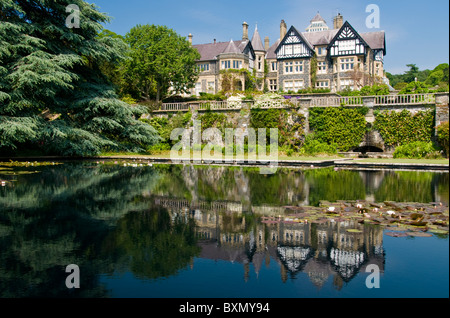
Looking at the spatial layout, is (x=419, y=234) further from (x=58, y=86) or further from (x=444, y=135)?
(x=58, y=86)

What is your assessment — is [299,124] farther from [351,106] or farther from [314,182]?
[314,182]

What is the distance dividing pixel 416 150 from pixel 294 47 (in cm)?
2723

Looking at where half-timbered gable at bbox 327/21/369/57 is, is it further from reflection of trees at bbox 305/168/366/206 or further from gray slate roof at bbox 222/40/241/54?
reflection of trees at bbox 305/168/366/206

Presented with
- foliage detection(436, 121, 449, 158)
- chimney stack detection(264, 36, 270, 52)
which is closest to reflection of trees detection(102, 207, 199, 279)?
foliage detection(436, 121, 449, 158)

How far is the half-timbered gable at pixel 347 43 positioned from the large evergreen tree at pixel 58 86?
Answer: 2703cm

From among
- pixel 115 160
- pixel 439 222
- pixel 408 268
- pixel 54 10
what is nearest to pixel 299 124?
pixel 115 160

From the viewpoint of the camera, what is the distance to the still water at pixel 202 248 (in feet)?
14.9

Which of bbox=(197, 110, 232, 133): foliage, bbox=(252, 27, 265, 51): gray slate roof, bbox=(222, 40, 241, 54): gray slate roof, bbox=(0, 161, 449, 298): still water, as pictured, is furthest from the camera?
bbox=(252, 27, 265, 51): gray slate roof

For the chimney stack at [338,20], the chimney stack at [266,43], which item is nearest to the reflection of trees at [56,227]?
the chimney stack at [338,20]

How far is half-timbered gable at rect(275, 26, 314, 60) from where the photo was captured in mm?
45938

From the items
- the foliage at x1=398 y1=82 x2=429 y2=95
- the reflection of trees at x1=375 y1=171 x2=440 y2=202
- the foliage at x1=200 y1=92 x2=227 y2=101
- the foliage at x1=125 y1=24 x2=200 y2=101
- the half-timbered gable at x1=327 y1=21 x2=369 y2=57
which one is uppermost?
the half-timbered gable at x1=327 y1=21 x2=369 y2=57

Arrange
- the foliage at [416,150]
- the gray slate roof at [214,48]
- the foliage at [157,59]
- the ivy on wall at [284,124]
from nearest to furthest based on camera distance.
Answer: the foliage at [416,150]
the ivy on wall at [284,124]
the foliage at [157,59]
the gray slate roof at [214,48]

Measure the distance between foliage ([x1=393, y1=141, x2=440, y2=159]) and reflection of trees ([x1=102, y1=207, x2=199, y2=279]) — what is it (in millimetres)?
18429

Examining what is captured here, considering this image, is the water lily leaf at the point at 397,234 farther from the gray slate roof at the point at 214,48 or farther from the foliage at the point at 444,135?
the gray slate roof at the point at 214,48
